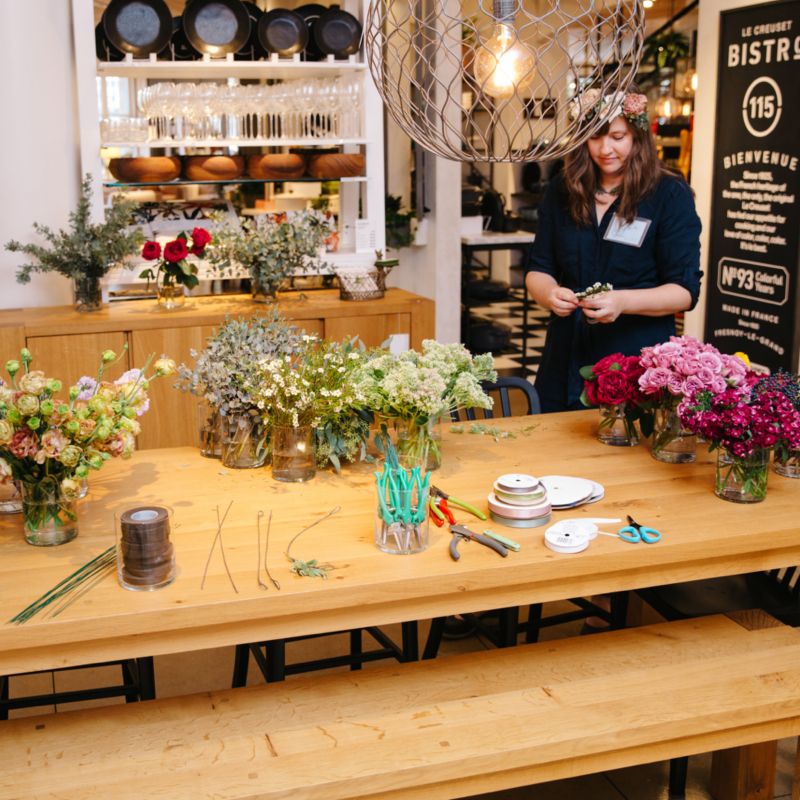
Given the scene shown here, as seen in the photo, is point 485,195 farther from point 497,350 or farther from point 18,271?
point 18,271

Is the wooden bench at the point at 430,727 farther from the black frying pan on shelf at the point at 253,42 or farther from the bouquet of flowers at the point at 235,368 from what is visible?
the black frying pan on shelf at the point at 253,42

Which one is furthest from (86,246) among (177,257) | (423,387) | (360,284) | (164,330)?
(423,387)

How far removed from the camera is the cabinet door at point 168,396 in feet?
15.7

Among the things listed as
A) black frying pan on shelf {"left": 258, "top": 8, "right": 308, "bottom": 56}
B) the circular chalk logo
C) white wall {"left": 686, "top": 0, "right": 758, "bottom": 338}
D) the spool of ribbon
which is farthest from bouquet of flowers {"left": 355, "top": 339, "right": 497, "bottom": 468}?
white wall {"left": 686, "top": 0, "right": 758, "bottom": 338}

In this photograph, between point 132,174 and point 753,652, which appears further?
point 132,174

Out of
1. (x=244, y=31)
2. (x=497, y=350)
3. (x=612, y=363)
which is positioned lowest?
(x=497, y=350)

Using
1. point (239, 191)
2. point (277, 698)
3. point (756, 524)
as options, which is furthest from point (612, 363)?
point (239, 191)

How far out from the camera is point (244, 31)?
5250 millimetres

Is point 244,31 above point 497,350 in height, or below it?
above

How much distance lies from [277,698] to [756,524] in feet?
3.90

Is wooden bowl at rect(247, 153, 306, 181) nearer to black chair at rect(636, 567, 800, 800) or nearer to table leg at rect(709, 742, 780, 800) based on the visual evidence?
black chair at rect(636, 567, 800, 800)

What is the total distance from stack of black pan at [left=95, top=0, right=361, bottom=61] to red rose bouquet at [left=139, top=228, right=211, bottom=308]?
99 cm

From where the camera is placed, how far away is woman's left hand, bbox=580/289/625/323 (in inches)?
139

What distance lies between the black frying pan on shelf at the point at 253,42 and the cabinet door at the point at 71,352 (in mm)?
1689
